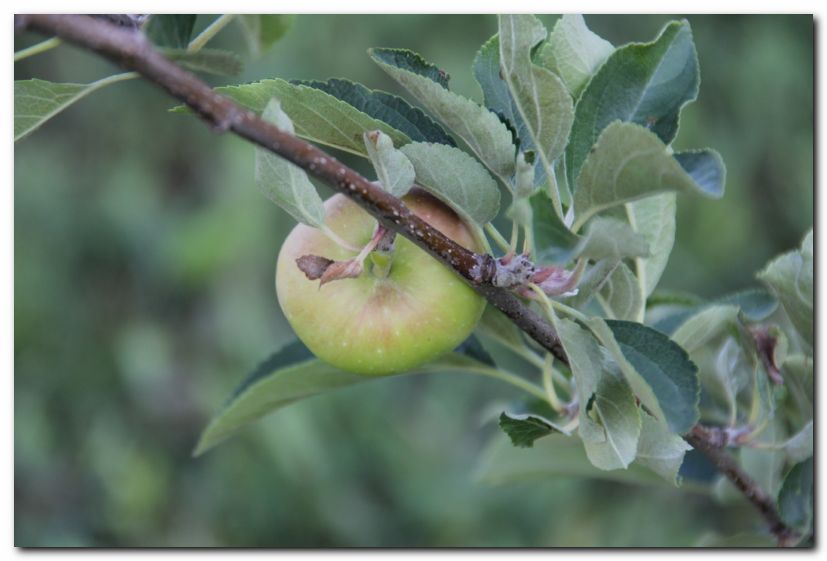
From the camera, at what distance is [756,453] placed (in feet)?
2.01

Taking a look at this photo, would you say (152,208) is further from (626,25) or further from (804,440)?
(804,440)

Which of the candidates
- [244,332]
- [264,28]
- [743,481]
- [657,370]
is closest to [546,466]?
[743,481]

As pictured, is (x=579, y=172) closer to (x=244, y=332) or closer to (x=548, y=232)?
(x=548, y=232)

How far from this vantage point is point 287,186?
0.38 metres

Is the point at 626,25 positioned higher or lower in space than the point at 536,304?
lower

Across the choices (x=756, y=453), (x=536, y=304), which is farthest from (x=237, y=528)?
(x=536, y=304)

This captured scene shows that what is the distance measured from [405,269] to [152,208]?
5.02ft

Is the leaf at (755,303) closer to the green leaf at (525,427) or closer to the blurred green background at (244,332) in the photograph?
the green leaf at (525,427)

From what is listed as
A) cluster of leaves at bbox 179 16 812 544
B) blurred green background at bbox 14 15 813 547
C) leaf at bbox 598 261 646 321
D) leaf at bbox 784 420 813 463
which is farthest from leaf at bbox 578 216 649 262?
blurred green background at bbox 14 15 813 547

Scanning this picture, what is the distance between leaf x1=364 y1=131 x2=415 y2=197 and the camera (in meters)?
0.37

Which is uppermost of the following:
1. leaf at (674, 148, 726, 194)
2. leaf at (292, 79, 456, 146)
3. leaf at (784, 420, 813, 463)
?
leaf at (674, 148, 726, 194)

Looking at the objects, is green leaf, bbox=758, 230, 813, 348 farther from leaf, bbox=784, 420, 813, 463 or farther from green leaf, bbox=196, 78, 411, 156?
green leaf, bbox=196, 78, 411, 156

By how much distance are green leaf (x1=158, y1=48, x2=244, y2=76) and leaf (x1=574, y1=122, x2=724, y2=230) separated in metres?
0.13

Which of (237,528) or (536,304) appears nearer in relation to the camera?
(536,304)
